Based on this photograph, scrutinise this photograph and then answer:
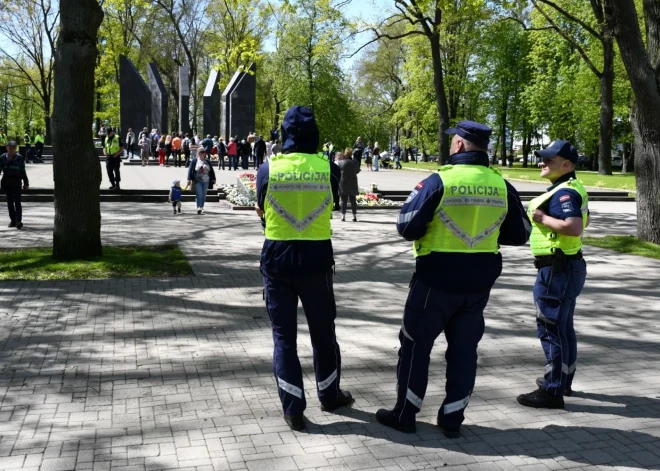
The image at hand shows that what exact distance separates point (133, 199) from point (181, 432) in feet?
57.7

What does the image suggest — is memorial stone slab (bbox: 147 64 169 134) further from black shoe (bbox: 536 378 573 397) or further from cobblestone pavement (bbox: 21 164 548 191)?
black shoe (bbox: 536 378 573 397)

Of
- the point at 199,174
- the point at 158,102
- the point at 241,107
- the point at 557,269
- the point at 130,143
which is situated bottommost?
the point at 557,269

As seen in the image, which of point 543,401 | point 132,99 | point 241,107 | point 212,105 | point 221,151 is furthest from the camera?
point 212,105

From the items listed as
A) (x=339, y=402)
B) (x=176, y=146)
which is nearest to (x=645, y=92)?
(x=339, y=402)

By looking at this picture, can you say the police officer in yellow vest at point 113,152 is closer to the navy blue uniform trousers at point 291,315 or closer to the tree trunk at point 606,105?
the navy blue uniform trousers at point 291,315

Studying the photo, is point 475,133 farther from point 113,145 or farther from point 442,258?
point 113,145

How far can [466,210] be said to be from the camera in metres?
4.34

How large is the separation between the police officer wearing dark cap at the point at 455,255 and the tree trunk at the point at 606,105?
110 feet

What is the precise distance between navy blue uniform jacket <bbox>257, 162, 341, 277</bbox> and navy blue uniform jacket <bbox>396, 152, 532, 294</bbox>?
1.84 feet

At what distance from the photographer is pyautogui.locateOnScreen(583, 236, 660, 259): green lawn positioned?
1299 cm

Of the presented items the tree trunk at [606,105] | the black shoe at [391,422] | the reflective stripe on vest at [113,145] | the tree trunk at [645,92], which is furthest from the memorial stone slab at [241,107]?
the black shoe at [391,422]

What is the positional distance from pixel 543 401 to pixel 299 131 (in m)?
2.59

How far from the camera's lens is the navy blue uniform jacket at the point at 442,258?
4.31 meters

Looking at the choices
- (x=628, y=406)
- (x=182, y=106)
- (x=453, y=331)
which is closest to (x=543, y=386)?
(x=628, y=406)
